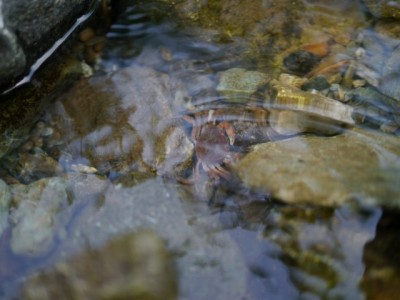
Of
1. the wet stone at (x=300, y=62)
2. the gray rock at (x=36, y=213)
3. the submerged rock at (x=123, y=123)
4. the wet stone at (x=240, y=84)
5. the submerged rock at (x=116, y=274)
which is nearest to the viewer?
the submerged rock at (x=116, y=274)

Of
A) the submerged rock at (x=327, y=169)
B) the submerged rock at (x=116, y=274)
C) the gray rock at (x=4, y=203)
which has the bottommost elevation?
the submerged rock at (x=116, y=274)

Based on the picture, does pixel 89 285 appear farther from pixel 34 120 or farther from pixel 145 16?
pixel 145 16

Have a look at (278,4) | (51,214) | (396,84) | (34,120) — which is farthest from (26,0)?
(396,84)

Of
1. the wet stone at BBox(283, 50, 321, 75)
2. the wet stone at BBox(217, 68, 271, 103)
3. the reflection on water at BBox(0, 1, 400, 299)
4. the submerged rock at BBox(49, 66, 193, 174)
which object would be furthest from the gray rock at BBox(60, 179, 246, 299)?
the wet stone at BBox(283, 50, 321, 75)

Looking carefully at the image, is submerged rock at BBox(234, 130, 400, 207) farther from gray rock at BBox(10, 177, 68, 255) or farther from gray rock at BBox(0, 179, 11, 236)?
gray rock at BBox(0, 179, 11, 236)

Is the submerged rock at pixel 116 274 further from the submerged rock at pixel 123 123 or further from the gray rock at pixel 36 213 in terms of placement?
the submerged rock at pixel 123 123

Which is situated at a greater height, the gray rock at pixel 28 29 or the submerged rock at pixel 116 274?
the gray rock at pixel 28 29

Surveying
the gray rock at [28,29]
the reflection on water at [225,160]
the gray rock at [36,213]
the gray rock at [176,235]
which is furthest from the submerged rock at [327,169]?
the gray rock at [28,29]
